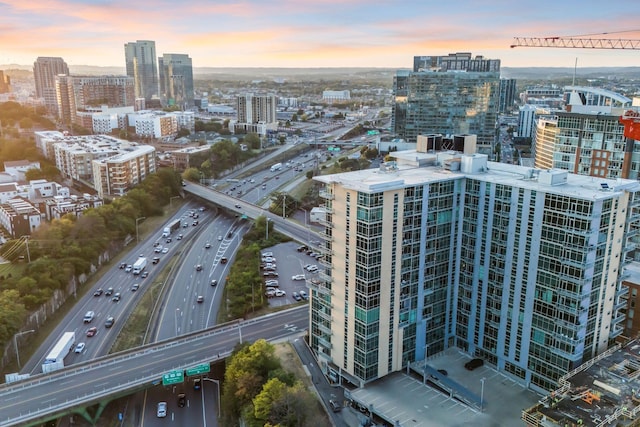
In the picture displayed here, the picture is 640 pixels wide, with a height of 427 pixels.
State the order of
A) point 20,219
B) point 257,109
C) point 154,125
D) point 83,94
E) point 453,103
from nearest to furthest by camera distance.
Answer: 1. point 20,219
2. point 453,103
3. point 154,125
4. point 257,109
5. point 83,94

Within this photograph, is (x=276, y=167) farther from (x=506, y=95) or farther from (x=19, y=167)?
(x=506, y=95)

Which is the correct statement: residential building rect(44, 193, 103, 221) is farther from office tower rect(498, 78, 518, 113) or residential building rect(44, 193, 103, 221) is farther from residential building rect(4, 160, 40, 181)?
office tower rect(498, 78, 518, 113)

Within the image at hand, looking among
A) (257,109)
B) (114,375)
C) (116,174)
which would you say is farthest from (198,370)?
(257,109)

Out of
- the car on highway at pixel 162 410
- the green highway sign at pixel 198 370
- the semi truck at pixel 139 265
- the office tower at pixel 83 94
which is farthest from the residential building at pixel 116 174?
the office tower at pixel 83 94

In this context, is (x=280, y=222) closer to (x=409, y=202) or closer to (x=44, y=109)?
(x=409, y=202)

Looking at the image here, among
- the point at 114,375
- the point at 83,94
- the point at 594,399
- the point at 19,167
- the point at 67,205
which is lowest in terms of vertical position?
the point at 114,375
